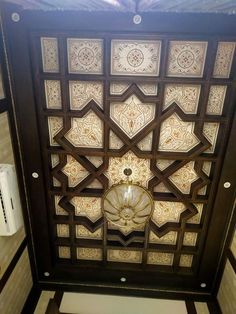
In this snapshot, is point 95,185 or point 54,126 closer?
point 54,126

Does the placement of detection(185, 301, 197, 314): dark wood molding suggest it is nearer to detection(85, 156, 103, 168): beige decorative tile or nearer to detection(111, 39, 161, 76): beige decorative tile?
detection(85, 156, 103, 168): beige decorative tile

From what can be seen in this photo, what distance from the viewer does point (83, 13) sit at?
55.4 inches

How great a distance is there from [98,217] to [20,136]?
2.93 feet

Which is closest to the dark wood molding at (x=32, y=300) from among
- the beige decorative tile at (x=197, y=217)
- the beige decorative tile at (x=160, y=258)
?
the beige decorative tile at (x=160, y=258)

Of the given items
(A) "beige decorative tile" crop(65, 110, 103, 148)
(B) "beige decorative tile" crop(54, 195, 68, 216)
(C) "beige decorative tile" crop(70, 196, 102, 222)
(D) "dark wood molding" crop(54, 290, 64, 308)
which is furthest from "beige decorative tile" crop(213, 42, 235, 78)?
(D) "dark wood molding" crop(54, 290, 64, 308)

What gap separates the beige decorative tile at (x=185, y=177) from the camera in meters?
1.82

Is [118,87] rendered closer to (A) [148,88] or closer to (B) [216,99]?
(A) [148,88]

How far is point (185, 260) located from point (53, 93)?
5.87 feet

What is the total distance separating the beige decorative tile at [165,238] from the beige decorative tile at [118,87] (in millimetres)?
1198

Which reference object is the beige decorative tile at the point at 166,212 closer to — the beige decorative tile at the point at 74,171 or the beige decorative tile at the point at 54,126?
the beige decorative tile at the point at 74,171

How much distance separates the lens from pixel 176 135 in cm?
171

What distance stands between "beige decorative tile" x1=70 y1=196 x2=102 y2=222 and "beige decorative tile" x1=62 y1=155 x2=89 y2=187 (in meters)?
0.15

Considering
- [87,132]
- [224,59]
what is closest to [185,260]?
[87,132]

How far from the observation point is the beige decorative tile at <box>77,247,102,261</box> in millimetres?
2199
